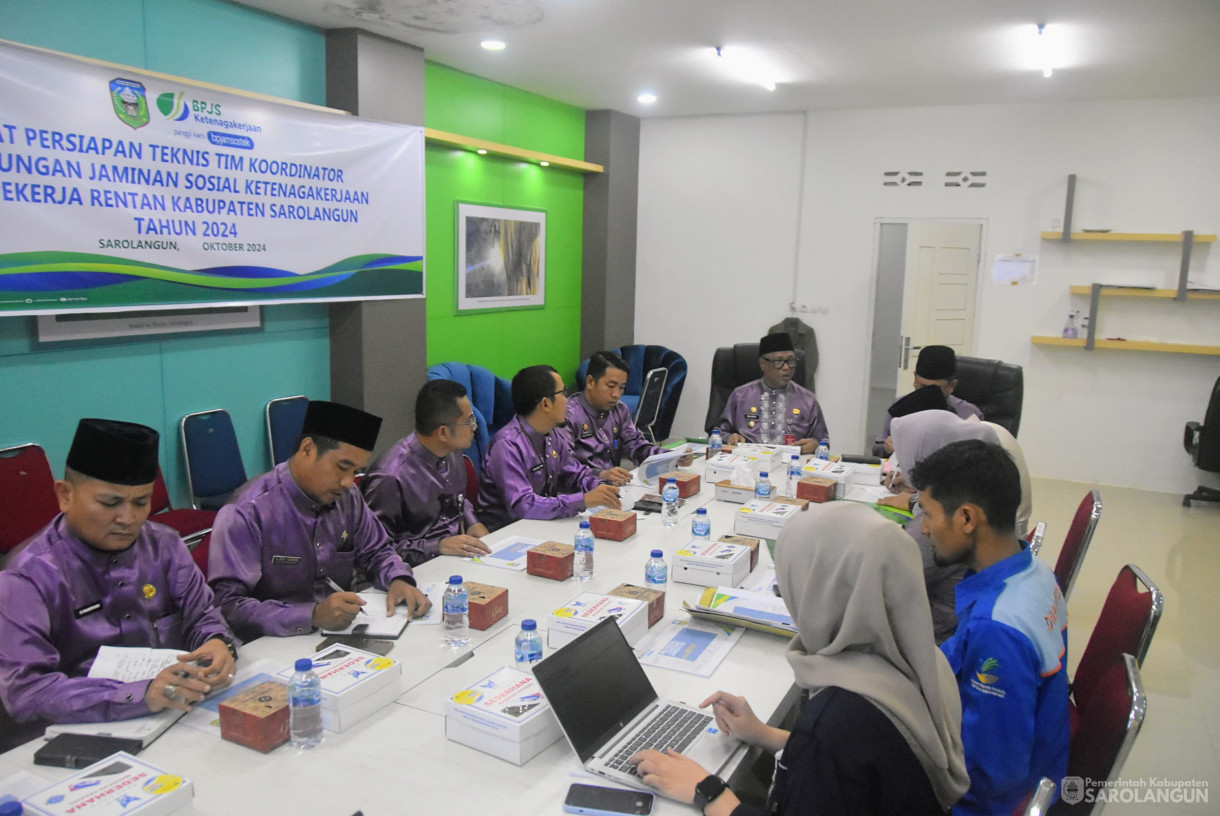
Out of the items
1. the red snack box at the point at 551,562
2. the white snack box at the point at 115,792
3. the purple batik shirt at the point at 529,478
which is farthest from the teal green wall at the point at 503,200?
the white snack box at the point at 115,792

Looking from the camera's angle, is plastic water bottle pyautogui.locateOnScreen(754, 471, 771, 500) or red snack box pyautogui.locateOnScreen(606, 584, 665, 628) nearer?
red snack box pyautogui.locateOnScreen(606, 584, 665, 628)

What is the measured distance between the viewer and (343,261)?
494 cm

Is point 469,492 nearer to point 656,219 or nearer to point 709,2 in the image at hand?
point 709,2

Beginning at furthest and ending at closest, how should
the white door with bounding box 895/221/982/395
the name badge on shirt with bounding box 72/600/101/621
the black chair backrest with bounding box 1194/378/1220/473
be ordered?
the white door with bounding box 895/221/982/395, the black chair backrest with bounding box 1194/378/1220/473, the name badge on shirt with bounding box 72/600/101/621

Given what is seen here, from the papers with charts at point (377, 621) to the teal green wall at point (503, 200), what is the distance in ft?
12.1

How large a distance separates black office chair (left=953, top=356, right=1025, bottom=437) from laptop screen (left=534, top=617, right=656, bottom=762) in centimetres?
367

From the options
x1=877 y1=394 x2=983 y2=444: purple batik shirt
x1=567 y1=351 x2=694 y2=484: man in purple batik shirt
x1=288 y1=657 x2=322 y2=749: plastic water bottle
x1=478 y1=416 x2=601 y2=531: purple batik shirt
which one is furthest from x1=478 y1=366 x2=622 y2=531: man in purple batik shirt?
x1=877 y1=394 x2=983 y2=444: purple batik shirt

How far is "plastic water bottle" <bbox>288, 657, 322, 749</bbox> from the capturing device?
1.82m

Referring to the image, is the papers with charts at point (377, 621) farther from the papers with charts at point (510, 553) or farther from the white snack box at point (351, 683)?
the papers with charts at point (510, 553)

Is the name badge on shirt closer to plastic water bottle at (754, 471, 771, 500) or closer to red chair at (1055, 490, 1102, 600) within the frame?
plastic water bottle at (754, 471, 771, 500)

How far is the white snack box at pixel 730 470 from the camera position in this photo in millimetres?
3965

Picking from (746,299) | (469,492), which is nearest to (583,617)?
(469,492)

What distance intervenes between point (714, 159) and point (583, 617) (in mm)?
6362

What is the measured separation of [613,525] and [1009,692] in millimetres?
1742
